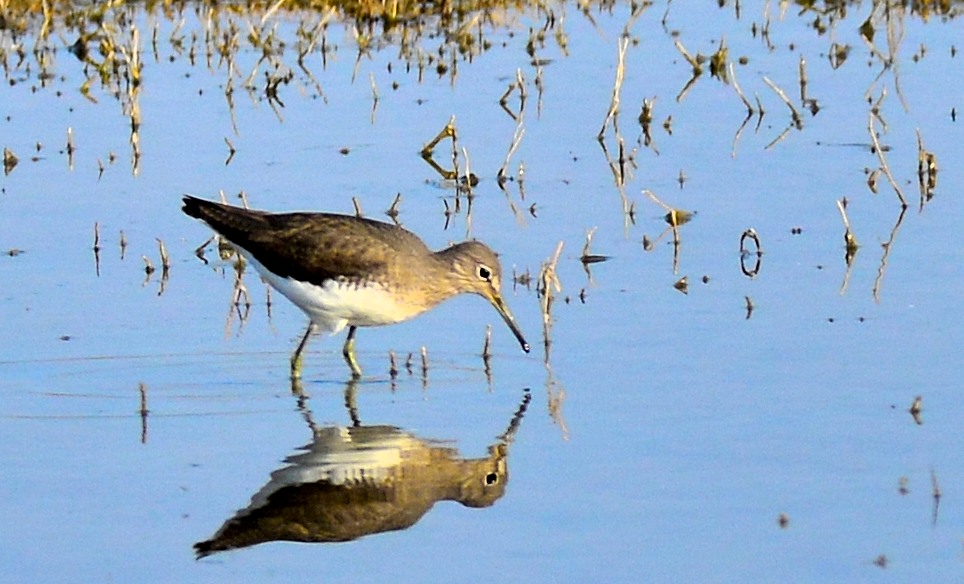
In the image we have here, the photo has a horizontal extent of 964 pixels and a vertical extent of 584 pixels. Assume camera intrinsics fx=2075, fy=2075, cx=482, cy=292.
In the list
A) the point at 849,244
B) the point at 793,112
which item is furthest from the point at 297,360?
the point at 793,112

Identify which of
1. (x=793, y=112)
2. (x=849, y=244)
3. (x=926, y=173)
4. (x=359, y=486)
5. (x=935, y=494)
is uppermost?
(x=793, y=112)

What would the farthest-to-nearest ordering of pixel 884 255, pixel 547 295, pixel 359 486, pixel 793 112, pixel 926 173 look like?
pixel 793 112
pixel 926 173
pixel 884 255
pixel 547 295
pixel 359 486

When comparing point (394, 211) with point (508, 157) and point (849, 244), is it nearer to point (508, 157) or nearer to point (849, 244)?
point (508, 157)

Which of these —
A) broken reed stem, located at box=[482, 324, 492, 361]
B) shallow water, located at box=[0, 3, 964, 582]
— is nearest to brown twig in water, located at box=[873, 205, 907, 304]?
shallow water, located at box=[0, 3, 964, 582]

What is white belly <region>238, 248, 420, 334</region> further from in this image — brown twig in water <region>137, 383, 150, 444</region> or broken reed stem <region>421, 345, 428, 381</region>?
brown twig in water <region>137, 383, 150, 444</region>

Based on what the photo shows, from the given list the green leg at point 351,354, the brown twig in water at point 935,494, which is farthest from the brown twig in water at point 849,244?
the brown twig in water at point 935,494

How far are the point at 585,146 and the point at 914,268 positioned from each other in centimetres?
337

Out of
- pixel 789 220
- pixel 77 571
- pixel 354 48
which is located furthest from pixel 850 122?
pixel 77 571

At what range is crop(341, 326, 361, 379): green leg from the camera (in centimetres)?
974

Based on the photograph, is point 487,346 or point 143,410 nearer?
point 143,410

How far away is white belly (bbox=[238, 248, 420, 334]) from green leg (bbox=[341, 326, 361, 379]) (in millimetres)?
100

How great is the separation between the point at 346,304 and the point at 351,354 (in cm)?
29

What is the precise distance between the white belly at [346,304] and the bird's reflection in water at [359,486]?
1017mm

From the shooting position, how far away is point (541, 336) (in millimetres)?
9898
